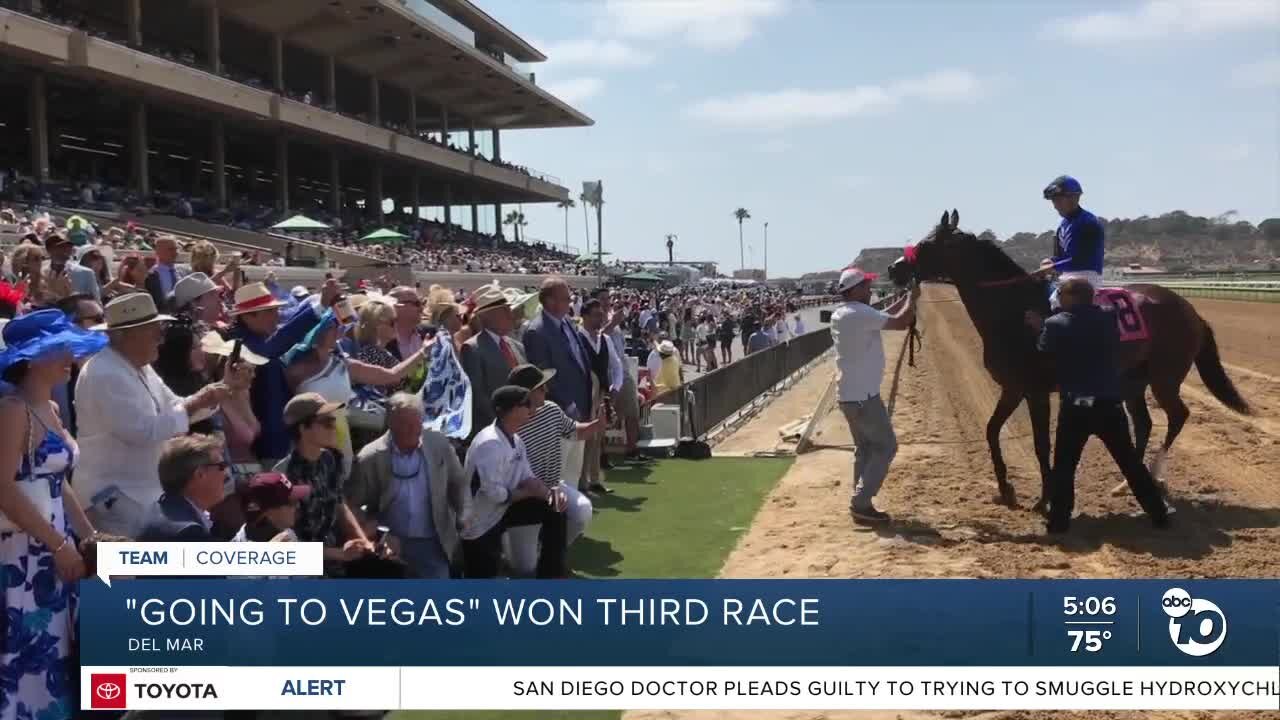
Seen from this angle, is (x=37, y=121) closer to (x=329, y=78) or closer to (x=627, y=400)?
(x=329, y=78)

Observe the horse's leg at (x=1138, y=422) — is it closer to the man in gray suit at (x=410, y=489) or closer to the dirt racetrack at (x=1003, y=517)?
the dirt racetrack at (x=1003, y=517)

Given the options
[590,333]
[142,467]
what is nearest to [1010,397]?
[590,333]

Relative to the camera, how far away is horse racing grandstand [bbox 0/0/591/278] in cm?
2836

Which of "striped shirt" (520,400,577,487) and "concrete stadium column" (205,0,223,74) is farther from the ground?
"concrete stadium column" (205,0,223,74)

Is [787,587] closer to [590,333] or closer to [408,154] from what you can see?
[590,333]

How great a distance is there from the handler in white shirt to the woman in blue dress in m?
0.25

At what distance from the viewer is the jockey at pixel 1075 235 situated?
25.5 feet

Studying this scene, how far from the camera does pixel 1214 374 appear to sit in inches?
360

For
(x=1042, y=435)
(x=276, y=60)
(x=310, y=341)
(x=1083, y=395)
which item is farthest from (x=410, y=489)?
(x=276, y=60)

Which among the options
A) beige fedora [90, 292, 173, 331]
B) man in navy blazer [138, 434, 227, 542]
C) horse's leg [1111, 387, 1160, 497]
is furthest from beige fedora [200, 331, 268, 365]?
horse's leg [1111, 387, 1160, 497]

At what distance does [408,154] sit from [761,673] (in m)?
46.1

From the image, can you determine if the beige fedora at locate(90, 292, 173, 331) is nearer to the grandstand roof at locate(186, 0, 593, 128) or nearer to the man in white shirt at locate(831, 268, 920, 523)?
the man in white shirt at locate(831, 268, 920, 523)

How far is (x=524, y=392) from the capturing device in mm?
5621

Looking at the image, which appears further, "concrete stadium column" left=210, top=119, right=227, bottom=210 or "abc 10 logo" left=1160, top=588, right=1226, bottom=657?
"concrete stadium column" left=210, top=119, right=227, bottom=210
